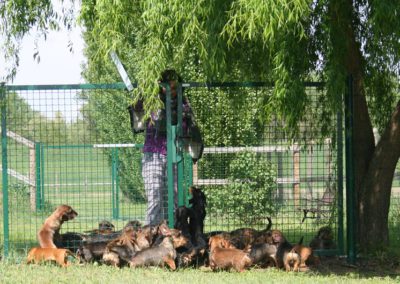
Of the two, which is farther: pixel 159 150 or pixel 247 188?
pixel 247 188

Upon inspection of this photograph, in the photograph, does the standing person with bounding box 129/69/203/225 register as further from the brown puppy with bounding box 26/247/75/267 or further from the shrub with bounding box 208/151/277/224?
the shrub with bounding box 208/151/277/224

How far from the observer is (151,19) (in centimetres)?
587

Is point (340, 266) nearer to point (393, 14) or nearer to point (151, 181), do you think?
point (151, 181)

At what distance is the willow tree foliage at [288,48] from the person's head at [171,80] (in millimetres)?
518

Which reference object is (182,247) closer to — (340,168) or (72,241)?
(72,241)

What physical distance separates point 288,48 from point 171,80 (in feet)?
7.31

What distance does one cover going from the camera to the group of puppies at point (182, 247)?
259 inches

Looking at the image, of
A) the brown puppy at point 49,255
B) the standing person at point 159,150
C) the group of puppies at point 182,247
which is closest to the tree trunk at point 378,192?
the group of puppies at point 182,247

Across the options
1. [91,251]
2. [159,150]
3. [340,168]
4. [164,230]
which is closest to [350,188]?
[340,168]

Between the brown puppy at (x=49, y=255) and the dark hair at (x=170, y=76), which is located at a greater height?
the dark hair at (x=170, y=76)

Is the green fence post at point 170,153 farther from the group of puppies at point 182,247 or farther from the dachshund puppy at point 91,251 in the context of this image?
the dachshund puppy at point 91,251

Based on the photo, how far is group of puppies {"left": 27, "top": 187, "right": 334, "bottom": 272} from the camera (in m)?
6.59

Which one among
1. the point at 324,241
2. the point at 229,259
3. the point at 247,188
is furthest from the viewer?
the point at 247,188

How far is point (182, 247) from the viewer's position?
6871 millimetres
